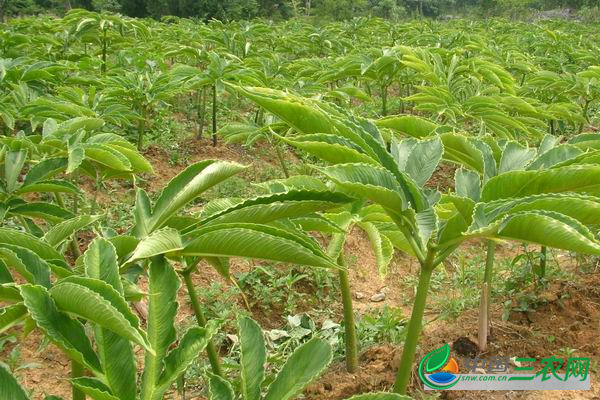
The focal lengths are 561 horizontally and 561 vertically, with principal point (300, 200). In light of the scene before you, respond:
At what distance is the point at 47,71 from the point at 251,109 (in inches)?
140

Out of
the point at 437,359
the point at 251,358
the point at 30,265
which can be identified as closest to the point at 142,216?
the point at 30,265

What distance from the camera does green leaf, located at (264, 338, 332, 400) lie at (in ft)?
3.32

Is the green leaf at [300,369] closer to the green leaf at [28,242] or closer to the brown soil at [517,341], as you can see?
the green leaf at [28,242]

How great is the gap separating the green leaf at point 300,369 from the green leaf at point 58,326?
1.02ft

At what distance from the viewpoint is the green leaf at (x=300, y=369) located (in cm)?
101

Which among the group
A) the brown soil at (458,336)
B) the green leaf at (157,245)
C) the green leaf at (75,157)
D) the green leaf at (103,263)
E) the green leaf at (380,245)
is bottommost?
the brown soil at (458,336)

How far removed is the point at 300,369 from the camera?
1.03m

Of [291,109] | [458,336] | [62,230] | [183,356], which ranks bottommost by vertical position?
[458,336]

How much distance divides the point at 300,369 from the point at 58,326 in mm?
425

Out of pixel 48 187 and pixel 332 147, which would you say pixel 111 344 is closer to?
pixel 332 147

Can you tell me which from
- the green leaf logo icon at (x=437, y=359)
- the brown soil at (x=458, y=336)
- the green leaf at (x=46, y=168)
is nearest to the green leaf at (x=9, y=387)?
the brown soil at (x=458, y=336)

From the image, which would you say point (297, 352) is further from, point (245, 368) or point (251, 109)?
point (251, 109)

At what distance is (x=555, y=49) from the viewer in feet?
21.4

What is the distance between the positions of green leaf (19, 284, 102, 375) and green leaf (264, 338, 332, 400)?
1.02 ft
